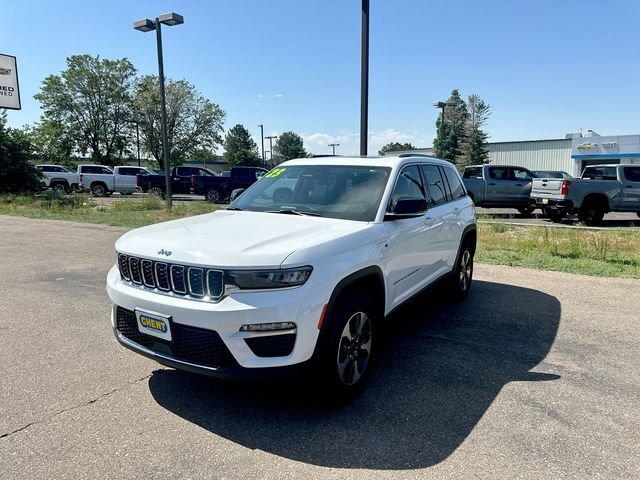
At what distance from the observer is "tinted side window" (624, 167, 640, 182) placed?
634 inches

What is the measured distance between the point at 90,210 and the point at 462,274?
16.6m

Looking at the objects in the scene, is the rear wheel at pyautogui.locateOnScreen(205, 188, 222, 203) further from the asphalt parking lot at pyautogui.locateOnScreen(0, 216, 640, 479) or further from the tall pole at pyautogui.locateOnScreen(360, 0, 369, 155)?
the asphalt parking lot at pyautogui.locateOnScreen(0, 216, 640, 479)

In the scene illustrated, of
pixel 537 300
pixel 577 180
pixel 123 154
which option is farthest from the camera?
pixel 123 154

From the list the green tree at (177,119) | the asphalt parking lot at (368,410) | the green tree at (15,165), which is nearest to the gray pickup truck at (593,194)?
the asphalt parking lot at (368,410)

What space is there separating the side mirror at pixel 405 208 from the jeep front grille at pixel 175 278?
5.31 feet

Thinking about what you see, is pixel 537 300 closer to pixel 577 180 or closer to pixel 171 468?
pixel 171 468

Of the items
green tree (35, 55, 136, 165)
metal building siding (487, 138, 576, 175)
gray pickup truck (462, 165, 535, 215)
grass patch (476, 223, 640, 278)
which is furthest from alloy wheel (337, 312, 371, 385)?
green tree (35, 55, 136, 165)

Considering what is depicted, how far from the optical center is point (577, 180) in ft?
50.8

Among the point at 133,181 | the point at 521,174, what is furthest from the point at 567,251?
the point at 133,181

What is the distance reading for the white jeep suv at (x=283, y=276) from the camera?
9.57ft

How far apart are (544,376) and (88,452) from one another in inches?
136

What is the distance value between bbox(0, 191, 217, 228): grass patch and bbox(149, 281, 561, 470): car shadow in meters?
11.1

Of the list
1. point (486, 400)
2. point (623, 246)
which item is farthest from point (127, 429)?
point (623, 246)

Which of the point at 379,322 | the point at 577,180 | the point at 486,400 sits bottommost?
the point at 486,400
